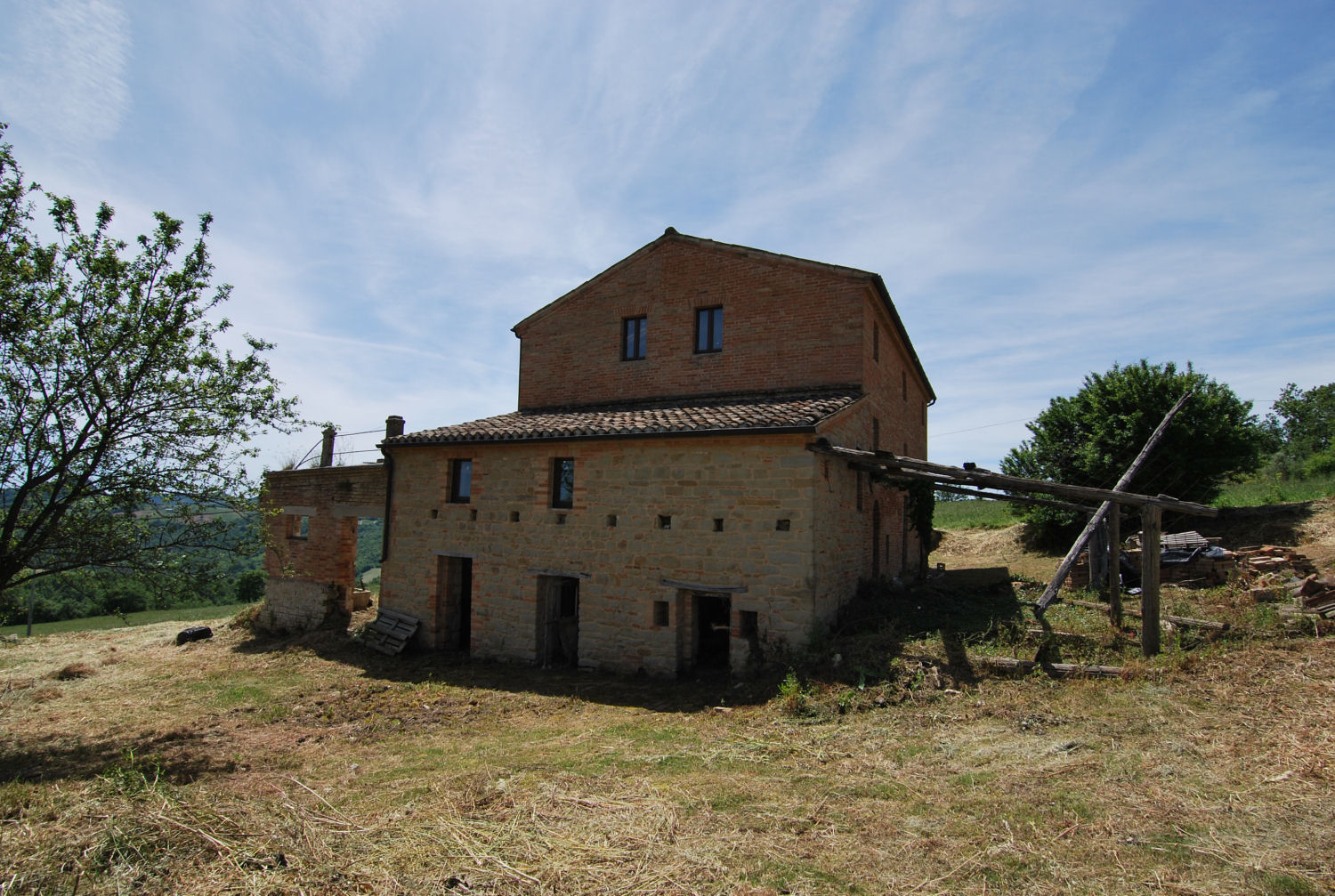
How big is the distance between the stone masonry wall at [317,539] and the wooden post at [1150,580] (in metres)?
14.9

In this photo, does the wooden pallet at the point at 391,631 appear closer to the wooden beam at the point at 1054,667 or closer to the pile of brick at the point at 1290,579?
the wooden beam at the point at 1054,667

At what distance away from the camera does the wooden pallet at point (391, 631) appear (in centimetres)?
1399

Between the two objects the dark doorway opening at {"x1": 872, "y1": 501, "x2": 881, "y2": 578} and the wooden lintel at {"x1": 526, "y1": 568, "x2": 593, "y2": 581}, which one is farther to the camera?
the dark doorway opening at {"x1": 872, "y1": 501, "x2": 881, "y2": 578}

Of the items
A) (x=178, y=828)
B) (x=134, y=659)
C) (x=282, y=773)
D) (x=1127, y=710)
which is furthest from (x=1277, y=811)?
(x=134, y=659)

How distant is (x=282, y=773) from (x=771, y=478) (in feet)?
24.8

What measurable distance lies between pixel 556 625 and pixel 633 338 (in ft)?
22.5

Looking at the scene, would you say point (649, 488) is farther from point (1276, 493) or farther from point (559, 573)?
point (1276, 493)

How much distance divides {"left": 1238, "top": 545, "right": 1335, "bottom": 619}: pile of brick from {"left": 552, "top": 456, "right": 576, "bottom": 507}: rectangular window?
1160 cm

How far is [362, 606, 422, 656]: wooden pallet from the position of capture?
1399 cm

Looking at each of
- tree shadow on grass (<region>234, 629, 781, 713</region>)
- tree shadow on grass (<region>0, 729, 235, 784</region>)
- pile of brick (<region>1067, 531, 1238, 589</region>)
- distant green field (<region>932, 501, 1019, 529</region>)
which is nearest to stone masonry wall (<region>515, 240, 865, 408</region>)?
tree shadow on grass (<region>234, 629, 781, 713</region>)

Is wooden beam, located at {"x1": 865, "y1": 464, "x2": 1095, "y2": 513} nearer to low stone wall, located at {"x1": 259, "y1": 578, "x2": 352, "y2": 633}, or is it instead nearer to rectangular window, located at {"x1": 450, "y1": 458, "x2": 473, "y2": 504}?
rectangular window, located at {"x1": 450, "y1": 458, "x2": 473, "y2": 504}

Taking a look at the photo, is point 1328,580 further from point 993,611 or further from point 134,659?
point 134,659

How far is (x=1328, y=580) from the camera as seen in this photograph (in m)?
10.1

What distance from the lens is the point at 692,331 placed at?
14938 mm
